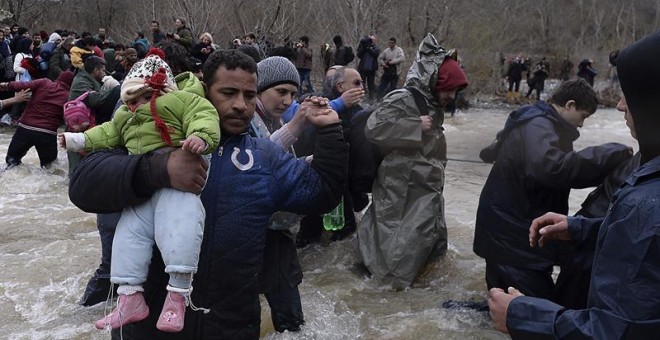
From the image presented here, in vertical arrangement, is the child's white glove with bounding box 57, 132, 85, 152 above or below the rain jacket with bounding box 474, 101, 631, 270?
above

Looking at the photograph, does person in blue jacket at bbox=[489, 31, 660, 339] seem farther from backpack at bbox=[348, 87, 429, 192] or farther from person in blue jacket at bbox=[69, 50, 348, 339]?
backpack at bbox=[348, 87, 429, 192]

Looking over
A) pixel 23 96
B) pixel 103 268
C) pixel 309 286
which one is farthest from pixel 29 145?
pixel 309 286

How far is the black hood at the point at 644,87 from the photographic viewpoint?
1555 mm

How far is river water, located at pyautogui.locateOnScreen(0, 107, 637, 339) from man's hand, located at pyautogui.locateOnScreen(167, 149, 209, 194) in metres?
1.58

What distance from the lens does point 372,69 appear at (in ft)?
51.3

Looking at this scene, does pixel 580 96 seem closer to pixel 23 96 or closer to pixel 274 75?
pixel 274 75

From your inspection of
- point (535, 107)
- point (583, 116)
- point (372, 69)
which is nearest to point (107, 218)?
point (535, 107)

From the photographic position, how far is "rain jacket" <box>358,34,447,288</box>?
4070 mm

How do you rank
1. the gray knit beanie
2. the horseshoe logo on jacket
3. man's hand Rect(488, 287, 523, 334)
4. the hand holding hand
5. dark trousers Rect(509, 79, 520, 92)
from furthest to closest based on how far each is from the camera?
dark trousers Rect(509, 79, 520, 92), the hand holding hand, the gray knit beanie, the horseshoe logo on jacket, man's hand Rect(488, 287, 523, 334)

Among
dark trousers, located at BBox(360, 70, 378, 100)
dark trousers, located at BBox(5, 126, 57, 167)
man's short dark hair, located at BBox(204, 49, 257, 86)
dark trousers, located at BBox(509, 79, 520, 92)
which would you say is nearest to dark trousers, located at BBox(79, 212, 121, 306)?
man's short dark hair, located at BBox(204, 49, 257, 86)

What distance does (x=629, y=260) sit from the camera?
1460 mm

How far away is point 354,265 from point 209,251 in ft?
9.48

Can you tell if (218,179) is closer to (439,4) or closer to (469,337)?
(469,337)

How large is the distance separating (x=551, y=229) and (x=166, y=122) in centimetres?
149
